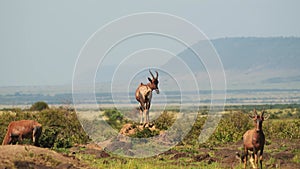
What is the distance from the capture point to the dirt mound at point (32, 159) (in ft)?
60.8

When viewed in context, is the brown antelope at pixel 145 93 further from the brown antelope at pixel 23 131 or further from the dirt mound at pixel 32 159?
the dirt mound at pixel 32 159

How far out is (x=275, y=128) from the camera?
125ft

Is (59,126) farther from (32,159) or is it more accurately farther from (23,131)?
(32,159)

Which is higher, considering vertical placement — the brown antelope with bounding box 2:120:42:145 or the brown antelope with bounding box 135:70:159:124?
the brown antelope with bounding box 135:70:159:124

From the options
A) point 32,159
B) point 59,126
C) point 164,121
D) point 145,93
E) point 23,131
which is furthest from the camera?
point 59,126

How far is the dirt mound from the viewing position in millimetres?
18547

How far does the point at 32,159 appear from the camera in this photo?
1927 cm

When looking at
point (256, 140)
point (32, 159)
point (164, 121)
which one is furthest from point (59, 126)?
point (256, 140)

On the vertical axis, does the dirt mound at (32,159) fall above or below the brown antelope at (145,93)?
below

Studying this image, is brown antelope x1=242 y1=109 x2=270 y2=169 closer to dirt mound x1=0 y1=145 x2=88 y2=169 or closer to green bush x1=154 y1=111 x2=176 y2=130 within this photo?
dirt mound x1=0 y1=145 x2=88 y2=169

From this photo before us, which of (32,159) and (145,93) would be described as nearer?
(32,159)

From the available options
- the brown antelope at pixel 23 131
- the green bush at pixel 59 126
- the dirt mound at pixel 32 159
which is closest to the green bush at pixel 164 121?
the green bush at pixel 59 126

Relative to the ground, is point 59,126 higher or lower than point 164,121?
lower

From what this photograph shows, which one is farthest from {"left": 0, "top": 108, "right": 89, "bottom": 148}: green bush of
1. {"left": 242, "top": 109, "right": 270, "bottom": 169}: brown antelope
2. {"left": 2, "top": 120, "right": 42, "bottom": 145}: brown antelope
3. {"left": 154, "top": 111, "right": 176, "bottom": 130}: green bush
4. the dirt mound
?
{"left": 242, "top": 109, "right": 270, "bottom": 169}: brown antelope
